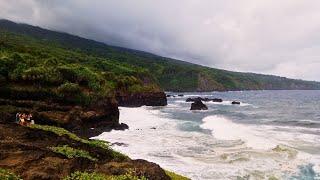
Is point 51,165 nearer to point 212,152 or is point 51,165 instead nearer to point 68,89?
point 212,152

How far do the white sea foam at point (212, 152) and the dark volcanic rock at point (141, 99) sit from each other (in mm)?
41965

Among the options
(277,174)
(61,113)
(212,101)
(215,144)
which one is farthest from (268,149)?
(212,101)

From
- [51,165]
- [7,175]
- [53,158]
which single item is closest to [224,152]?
[53,158]

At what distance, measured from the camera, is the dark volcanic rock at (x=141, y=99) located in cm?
8781

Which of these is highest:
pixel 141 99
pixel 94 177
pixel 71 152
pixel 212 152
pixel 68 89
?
pixel 68 89

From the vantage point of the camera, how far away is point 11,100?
3947 cm

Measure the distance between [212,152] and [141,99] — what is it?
61892 mm

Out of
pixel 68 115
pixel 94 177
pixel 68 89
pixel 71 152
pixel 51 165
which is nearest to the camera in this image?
pixel 94 177

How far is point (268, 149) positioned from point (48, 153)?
76.3 ft

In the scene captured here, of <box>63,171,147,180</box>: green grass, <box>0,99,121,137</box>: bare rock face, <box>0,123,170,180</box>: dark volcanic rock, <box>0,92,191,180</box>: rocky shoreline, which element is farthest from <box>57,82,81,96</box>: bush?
<box>63,171,147,180</box>: green grass

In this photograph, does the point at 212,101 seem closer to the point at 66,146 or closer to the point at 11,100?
the point at 11,100

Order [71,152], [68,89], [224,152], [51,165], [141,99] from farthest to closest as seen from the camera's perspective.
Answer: [141,99] → [68,89] → [224,152] → [71,152] → [51,165]

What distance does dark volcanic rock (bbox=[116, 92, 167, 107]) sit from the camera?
87.8m

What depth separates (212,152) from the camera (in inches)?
1297
